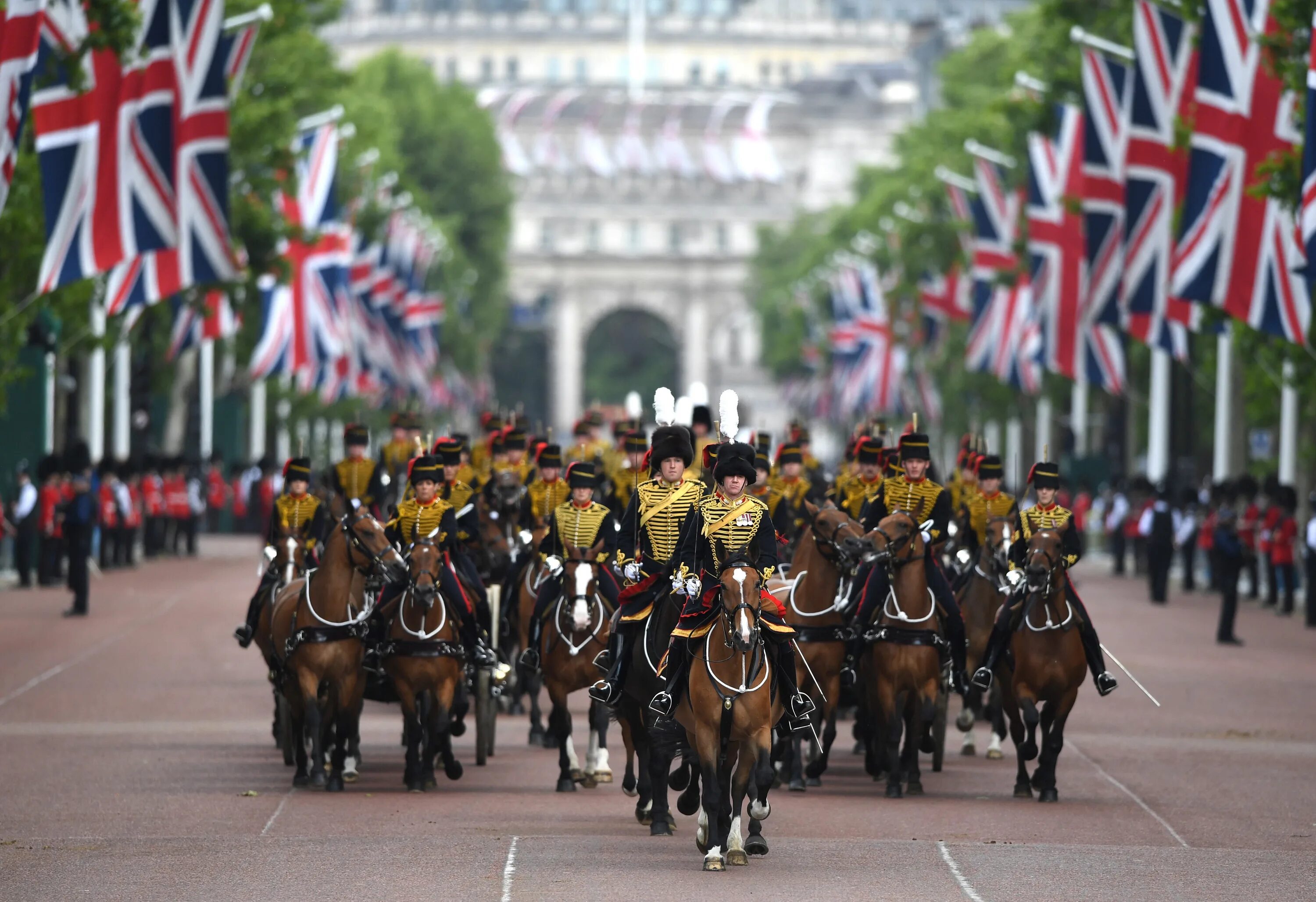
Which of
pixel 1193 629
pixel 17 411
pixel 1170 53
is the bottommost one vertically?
pixel 1193 629

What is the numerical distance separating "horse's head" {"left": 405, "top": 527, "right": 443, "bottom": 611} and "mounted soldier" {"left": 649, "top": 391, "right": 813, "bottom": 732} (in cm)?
289

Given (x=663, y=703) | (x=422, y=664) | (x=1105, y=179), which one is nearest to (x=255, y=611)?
(x=422, y=664)

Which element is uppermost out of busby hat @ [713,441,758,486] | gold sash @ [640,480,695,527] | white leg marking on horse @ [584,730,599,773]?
busby hat @ [713,441,758,486]

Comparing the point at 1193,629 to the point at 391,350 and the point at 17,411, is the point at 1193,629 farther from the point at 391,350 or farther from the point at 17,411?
the point at 391,350

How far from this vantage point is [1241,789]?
1919 centimetres

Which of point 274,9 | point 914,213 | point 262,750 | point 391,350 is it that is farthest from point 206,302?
point 914,213

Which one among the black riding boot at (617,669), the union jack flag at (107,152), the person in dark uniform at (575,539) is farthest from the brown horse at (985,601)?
the union jack flag at (107,152)

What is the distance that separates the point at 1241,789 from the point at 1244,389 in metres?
29.6

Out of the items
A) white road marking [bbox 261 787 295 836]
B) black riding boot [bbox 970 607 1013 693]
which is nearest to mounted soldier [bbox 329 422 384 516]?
white road marking [bbox 261 787 295 836]

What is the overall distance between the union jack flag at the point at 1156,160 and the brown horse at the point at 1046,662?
62.3ft

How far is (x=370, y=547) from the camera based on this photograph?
17.9m

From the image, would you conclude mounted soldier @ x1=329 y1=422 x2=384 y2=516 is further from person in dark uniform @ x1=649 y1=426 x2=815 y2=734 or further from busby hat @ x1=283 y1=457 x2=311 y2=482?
person in dark uniform @ x1=649 y1=426 x2=815 y2=734

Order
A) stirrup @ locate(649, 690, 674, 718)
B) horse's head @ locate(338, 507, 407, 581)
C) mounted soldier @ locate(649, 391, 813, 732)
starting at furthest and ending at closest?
horse's head @ locate(338, 507, 407, 581), stirrup @ locate(649, 690, 674, 718), mounted soldier @ locate(649, 391, 813, 732)

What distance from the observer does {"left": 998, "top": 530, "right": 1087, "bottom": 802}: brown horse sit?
18141mm
